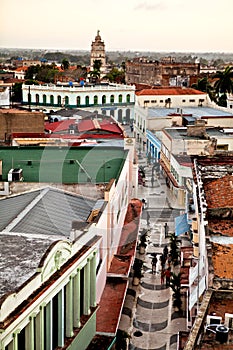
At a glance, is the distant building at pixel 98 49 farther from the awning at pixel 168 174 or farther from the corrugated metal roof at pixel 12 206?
the corrugated metal roof at pixel 12 206

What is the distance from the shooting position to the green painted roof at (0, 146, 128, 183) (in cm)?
2108

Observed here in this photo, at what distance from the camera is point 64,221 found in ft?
52.6

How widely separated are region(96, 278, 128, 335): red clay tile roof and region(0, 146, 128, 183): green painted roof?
4057 millimetres

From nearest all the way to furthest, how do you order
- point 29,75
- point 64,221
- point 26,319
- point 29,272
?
point 26,319 → point 29,272 → point 64,221 → point 29,75

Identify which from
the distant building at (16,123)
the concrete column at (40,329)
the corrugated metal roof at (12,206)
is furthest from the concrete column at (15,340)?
the distant building at (16,123)

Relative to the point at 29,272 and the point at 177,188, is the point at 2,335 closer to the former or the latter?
the point at 29,272

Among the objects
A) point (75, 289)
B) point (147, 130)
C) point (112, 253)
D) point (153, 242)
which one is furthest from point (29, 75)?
point (75, 289)

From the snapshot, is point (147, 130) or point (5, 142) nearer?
point (5, 142)

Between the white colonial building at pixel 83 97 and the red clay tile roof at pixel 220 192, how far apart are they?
4142cm

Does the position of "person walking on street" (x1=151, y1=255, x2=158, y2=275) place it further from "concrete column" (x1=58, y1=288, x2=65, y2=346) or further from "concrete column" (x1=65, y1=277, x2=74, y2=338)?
"concrete column" (x1=58, y1=288, x2=65, y2=346)

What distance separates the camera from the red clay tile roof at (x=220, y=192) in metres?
17.9

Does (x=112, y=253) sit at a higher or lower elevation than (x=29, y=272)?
lower

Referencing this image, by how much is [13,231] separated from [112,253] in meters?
6.40

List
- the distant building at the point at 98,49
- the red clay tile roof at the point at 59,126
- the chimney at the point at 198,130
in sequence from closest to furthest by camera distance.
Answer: the chimney at the point at 198,130 → the red clay tile roof at the point at 59,126 → the distant building at the point at 98,49
